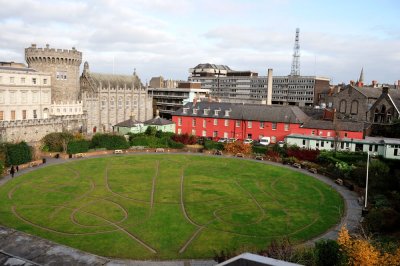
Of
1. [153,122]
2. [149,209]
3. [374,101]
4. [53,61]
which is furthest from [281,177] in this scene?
[53,61]

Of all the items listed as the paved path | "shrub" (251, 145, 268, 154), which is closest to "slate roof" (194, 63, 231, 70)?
"shrub" (251, 145, 268, 154)

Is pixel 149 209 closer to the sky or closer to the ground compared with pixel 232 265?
closer to the ground

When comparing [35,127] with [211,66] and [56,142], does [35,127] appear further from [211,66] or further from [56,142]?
[211,66]

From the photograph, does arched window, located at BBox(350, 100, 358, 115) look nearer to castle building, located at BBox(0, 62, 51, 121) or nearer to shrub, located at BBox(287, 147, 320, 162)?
shrub, located at BBox(287, 147, 320, 162)

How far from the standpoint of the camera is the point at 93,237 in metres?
26.2

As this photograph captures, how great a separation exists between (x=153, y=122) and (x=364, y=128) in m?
40.1

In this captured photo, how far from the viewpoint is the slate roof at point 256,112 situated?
216 ft

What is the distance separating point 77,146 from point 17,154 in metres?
10.2

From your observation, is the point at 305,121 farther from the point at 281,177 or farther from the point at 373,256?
the point at 373,256

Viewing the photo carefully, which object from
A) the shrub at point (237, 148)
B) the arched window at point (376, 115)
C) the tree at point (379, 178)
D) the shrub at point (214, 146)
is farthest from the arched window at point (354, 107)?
the tree at point (379, 178)

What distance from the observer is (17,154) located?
1863 inches

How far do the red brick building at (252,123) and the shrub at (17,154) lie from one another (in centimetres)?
3334

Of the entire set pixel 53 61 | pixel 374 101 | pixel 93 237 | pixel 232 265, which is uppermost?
pixel 53 61

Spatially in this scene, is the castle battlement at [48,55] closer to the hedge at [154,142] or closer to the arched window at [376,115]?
the hedge at [154,142]
